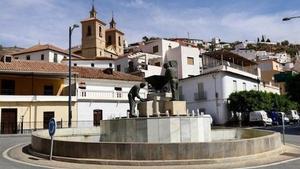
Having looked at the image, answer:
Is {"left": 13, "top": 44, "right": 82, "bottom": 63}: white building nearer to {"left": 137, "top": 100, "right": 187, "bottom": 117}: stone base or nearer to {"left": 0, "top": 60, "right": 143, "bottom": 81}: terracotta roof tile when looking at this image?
{"left": 0, "top": 60, "right": 143, "bottom": 81}: terracotta roof tile

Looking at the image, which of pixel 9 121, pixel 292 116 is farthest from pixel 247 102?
pixel 9 121

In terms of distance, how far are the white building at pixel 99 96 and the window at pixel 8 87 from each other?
6496mm

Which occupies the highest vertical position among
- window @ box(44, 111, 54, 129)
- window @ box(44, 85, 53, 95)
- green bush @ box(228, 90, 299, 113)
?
window @ box(44, 85, 53, 95)

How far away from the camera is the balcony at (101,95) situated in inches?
1574

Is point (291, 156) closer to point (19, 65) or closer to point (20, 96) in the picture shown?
point (20, 96)

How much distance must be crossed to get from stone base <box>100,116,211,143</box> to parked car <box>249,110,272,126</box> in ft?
89.9

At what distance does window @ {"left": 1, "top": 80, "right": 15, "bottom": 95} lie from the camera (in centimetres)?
3700

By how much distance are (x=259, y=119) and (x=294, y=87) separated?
687 centimetres

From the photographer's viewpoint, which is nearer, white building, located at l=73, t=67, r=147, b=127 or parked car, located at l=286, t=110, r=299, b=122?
white building, located at l=73, t=67, r=147, b=127

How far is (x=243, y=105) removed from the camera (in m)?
45.7

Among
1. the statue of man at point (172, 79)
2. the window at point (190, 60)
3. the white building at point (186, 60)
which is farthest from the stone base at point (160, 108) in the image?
the window at point (190, 60)

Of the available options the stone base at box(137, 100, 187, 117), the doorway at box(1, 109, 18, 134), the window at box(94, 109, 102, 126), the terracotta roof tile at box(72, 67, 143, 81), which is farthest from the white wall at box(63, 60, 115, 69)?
the stone base at box(137, 100, 187, 117)

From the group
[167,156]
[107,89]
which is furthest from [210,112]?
[167,156]

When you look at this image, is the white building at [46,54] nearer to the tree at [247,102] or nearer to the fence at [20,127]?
the fence at [20,127]
